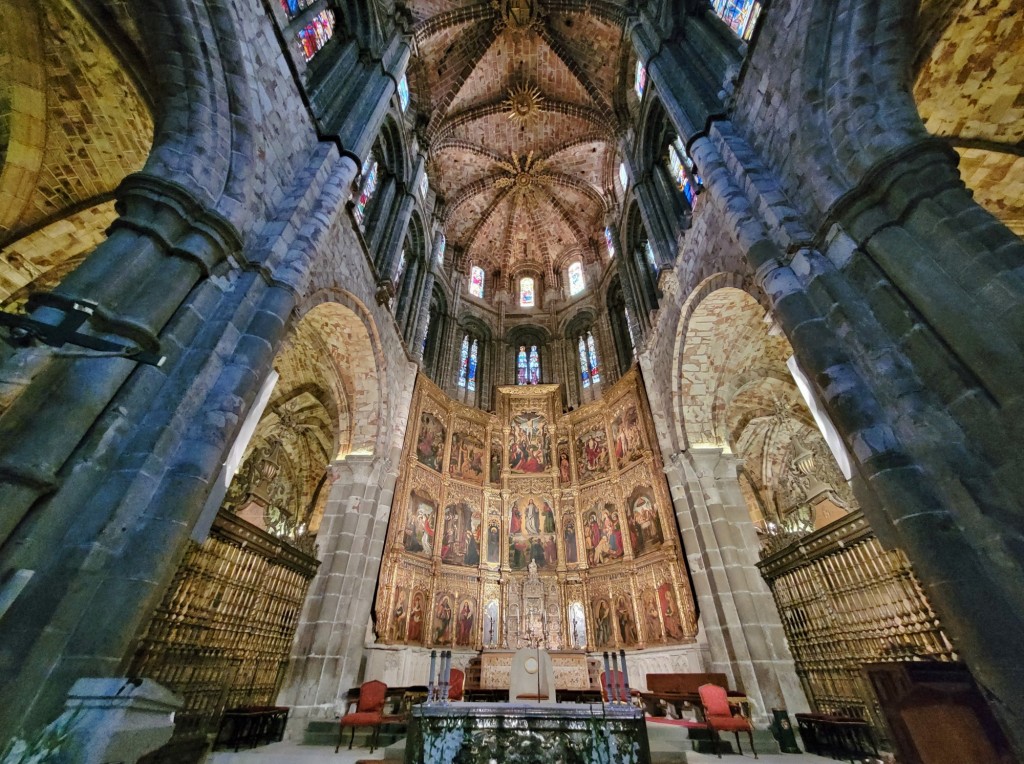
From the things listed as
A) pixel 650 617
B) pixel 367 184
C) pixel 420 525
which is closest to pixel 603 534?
pixel 650 617

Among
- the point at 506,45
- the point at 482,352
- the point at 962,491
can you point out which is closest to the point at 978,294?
the point at 962,491

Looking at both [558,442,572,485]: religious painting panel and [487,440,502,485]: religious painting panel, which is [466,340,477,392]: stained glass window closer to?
[487,440,502,485]: religious painting panel

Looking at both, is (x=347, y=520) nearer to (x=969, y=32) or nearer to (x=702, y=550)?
(x=702, y=550)

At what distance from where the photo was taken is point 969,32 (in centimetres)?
581

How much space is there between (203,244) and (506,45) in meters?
18.3

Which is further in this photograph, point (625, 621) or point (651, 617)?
point (625, 621)

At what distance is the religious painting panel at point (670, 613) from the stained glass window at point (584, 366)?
8922mm

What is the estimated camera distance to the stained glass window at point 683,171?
33.2ft

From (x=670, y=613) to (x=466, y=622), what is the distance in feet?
18.3

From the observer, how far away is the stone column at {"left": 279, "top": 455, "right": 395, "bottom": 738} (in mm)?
8344

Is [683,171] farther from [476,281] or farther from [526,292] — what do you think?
[476,281]

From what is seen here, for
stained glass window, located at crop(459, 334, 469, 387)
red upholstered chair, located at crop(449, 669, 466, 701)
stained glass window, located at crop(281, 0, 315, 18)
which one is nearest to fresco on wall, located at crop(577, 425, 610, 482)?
stained glass window, located at crop(459, 334, 469, 387)

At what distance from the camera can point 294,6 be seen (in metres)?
8.91

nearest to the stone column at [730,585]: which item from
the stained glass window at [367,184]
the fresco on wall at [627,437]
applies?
the fresco on wall at [627,437]
